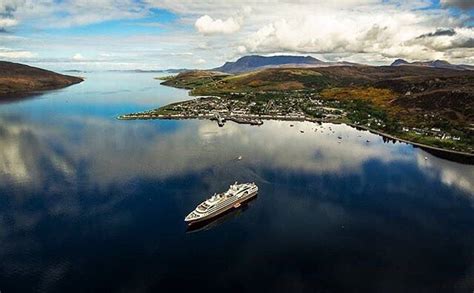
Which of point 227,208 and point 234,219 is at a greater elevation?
point 227,208

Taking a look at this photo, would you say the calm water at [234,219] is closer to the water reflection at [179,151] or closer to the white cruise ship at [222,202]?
the water reflection at [179,151]

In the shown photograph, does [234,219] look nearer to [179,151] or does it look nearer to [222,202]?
[222,202]

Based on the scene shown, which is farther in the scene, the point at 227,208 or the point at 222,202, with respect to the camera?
the point at 227,208

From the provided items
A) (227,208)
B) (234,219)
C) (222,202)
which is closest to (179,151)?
(227,208)

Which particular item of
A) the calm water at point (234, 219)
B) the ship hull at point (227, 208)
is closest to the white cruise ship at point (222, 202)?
the ship hull at point (227, 208)

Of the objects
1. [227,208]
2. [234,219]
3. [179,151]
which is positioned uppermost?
[179,151]

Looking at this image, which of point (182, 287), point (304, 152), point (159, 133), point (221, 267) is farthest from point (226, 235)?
point (159, 133)
